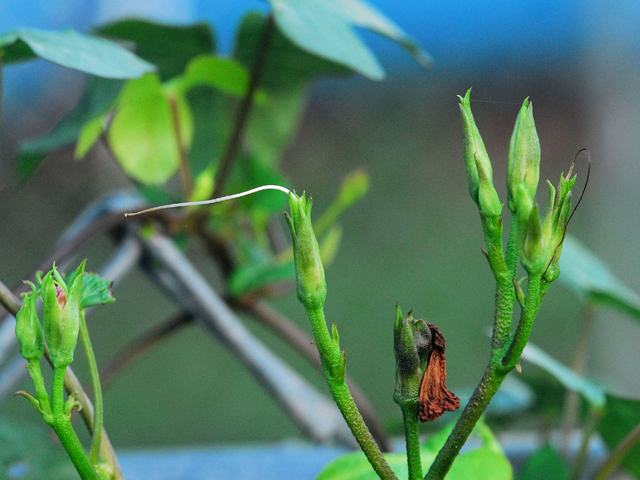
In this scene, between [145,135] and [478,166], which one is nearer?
[478,166]

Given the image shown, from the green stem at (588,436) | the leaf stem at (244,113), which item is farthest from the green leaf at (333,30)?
the green stem at (588,436)

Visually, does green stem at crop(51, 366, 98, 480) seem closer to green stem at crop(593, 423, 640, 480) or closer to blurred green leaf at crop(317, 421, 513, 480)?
blurred green leaf at crop(317, 421, 513, 480)

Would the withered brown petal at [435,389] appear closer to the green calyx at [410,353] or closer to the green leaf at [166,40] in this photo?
the green calyx at [410,353]

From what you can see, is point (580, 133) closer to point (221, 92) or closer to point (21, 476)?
point (221, 92)

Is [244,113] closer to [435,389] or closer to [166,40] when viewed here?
[166,40]

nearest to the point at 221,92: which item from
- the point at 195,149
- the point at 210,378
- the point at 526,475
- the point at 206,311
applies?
the point at 195,149

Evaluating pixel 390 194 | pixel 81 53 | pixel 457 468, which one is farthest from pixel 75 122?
pixel 390 194
